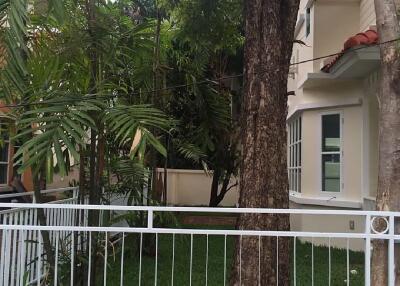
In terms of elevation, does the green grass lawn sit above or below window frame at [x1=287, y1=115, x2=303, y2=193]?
below

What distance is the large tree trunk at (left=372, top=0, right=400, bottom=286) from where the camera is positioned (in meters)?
3.91

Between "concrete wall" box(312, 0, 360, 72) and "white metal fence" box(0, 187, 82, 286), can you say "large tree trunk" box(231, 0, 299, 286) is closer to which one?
"white metal fence" box(0, 187, 82, 286)

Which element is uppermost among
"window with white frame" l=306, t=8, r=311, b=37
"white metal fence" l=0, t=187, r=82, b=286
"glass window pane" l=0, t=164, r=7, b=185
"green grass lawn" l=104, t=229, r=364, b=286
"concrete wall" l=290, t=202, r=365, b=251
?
"window with white frame" l=306, t=8, r=311, b=37

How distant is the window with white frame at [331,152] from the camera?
34.1 ft

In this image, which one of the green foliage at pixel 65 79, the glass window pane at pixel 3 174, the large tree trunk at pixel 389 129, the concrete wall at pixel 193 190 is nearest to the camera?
the green foliage at pixel 65 79

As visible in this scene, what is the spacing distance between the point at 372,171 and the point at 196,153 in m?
3.19

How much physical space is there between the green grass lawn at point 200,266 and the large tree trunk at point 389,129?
3.34 metres

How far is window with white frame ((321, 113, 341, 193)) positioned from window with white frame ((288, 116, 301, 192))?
3.77ft

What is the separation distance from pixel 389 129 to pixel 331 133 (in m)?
6.66

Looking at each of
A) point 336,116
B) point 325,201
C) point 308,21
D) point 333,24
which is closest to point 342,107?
point 336,116

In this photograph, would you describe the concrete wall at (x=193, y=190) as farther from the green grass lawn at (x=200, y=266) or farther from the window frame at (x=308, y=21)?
the green grass lawn at (x=200, y=266)

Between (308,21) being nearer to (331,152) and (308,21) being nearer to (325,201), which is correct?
(331,152)

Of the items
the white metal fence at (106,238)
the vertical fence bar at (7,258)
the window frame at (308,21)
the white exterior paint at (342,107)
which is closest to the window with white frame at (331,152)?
the white exterior paint at (342,107)

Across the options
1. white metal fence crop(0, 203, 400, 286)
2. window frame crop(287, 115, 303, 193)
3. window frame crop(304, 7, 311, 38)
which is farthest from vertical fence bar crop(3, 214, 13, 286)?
window frame crop(304, 7, 311, 38)
